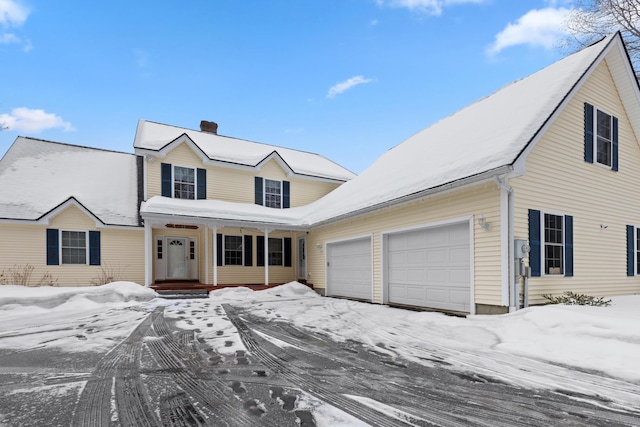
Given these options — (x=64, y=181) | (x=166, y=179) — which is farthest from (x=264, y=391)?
(x=64, y=181)

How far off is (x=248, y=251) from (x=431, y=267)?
9259 mm

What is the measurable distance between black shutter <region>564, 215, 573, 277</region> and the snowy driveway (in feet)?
8.07

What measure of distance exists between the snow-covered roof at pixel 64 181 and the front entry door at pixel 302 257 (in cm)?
733

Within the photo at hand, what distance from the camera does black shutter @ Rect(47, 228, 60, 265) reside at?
1341 centimetres

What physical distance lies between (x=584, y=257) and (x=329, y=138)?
22.3 meters

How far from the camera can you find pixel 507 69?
20.5 m

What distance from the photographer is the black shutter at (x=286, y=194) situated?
18.0 meters

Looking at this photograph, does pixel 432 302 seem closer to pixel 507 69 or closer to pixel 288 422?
pixel 288 422

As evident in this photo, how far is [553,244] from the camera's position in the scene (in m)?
8.50

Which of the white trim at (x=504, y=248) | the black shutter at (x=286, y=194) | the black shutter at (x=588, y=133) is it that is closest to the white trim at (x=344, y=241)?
the black shutter at (x=286, y=194)

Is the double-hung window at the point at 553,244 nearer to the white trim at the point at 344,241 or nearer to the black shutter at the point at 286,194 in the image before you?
the white trim at the point at 344,241

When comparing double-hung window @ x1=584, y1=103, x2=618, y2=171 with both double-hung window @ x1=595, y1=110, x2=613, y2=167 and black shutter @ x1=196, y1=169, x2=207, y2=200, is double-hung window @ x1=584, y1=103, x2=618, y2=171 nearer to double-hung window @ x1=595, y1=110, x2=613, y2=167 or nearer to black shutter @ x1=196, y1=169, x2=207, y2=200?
double-hung window @ x1=595, y1=110, x2=613, y2=167

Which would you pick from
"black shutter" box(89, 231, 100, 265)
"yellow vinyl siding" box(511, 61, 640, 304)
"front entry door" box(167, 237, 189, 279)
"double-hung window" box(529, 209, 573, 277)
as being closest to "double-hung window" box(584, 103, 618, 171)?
"yellow vinyl siding" box(511, 61, 640, 304)

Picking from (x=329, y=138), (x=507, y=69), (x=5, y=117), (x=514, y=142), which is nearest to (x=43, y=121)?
(x=5, y=117)
